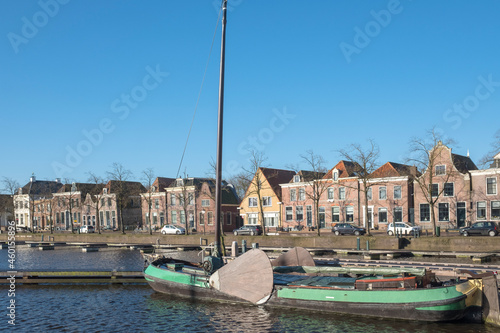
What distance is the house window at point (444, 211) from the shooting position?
51912 mm

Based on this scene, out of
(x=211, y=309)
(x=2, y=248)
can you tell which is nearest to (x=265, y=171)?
(x=2, y=248)

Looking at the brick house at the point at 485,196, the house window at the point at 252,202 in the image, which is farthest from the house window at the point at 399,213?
the house window at the point at 252,202

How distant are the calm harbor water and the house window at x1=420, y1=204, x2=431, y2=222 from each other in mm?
38049

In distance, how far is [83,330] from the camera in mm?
16766

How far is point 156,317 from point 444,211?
137ft

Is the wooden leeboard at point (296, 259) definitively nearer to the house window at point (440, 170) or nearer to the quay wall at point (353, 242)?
the quay wall at point (353, 242)

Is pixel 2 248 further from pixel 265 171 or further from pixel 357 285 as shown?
pixel 357 285

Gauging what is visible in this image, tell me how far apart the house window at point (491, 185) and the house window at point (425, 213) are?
6.42 m

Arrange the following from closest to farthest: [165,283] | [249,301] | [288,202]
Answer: [249,301], [165,283], [288,202]

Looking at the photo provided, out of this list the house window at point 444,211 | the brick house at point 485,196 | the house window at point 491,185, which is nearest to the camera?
the brick house at point 485,196

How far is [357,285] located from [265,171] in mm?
53403

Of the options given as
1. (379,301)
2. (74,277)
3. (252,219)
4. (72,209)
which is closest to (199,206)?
(252,219)

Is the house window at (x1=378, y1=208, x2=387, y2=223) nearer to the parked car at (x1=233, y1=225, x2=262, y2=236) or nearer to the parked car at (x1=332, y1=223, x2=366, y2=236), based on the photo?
the parked car at (x1=332, y1=223, x2=366, y2=236)

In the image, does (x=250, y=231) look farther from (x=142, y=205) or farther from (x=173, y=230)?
(x=142, y=205)
